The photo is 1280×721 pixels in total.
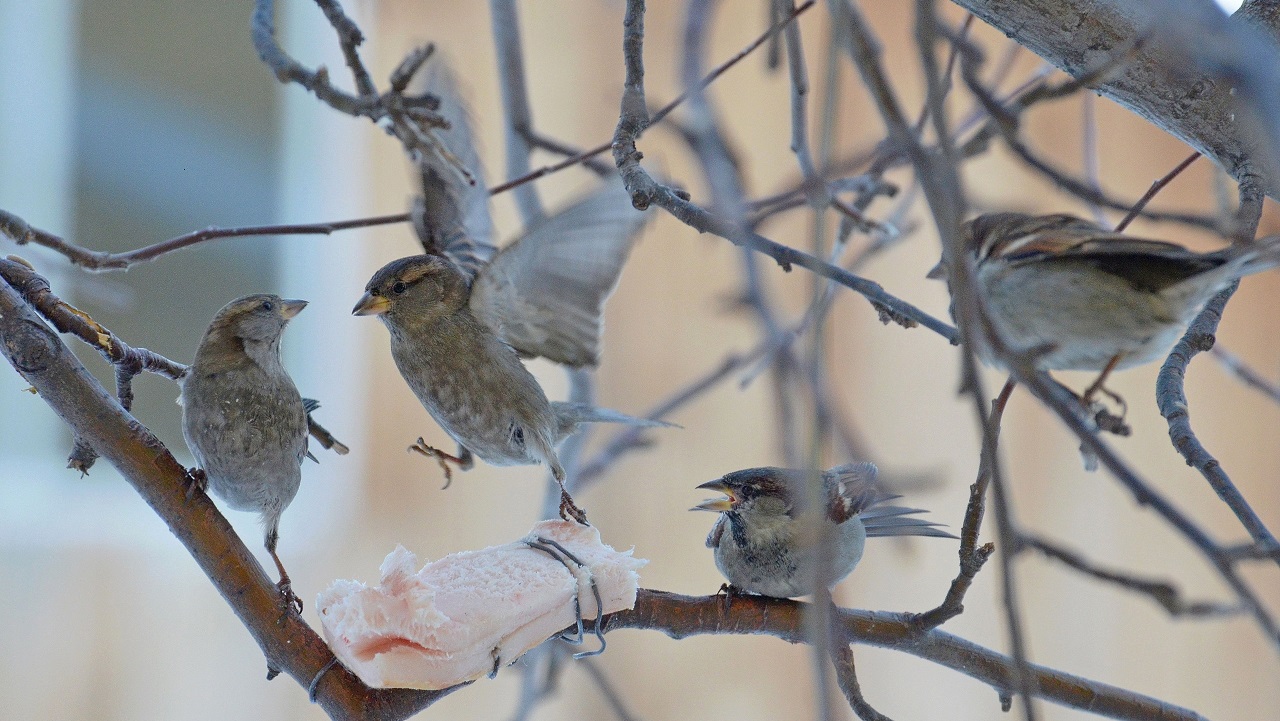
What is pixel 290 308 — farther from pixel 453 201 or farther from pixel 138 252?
pixel 453 201

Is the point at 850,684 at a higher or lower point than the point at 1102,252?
lower

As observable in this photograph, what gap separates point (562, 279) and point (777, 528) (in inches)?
12.4

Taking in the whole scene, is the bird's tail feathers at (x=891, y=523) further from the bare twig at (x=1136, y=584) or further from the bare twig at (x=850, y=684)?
the bare twig at (x=1136, y=584)

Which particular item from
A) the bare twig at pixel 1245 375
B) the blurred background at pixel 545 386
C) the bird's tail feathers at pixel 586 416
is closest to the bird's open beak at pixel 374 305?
the bird's tail feathers at pixel 586 416

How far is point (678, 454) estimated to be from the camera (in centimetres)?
256

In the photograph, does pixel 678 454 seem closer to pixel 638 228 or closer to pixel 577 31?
pixel 577 31

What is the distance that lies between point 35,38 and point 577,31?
1.24 meters

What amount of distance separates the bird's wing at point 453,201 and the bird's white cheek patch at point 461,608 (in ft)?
1.41

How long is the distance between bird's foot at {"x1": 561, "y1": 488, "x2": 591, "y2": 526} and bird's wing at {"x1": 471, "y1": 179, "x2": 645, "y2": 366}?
0.54 feet

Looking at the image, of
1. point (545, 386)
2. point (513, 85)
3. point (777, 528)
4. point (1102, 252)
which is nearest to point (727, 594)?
point (777, 528)

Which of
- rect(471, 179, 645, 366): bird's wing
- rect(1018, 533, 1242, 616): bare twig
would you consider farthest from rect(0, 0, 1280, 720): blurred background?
rect(1018, 533, 1242, 616): bare twig

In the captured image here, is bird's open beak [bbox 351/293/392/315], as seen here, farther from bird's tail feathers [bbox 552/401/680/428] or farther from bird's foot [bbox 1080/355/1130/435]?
bird's foot [bbox 1080/355/1130/435]

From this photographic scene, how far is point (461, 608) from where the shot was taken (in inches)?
30.8

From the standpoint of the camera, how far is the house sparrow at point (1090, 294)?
864mm
